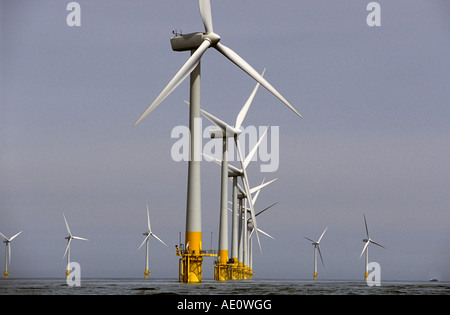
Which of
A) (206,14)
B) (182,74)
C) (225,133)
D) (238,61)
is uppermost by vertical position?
(206,14)

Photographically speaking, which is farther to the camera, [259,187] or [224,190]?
[259,187]

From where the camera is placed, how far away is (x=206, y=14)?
10312 cm

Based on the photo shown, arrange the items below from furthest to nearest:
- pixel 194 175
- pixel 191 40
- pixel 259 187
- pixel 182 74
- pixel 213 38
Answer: pixel 259 187, pixel 191 40, pixel 213 38, pixel 194 175, pixel 182 74

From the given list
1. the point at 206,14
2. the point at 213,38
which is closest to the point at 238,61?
the point at 213,38

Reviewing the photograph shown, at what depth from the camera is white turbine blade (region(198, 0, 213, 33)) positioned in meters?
102

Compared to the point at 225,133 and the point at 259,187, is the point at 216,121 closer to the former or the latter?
the point at 225,133

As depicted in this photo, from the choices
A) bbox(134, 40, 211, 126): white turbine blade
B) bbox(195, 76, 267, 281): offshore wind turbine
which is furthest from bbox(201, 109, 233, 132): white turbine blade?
bbox(134, 40, 211, 126): white turbine blade

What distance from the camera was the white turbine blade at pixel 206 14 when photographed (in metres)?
102

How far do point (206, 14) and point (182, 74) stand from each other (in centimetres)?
1643

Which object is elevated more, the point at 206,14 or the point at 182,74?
the point at 206,14

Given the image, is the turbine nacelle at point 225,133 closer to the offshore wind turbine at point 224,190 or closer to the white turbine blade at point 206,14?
the offshore wind turbine at point 224,190

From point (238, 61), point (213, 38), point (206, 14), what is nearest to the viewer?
point (213, 38)

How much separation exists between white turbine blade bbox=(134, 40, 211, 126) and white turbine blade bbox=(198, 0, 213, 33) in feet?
9.25
